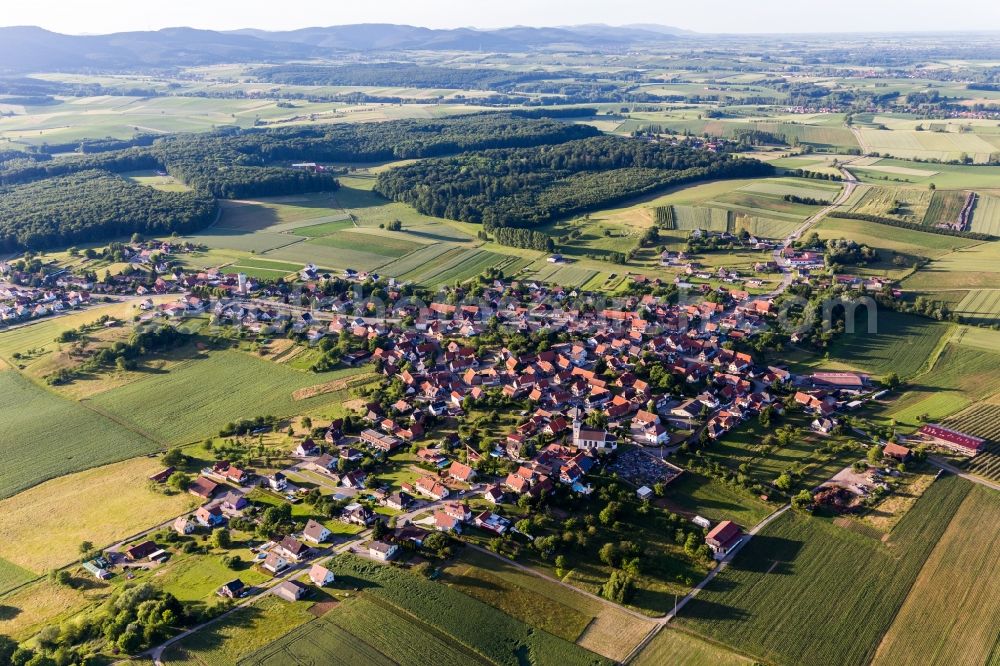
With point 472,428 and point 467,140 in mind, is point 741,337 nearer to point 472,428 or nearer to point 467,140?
point 472,428

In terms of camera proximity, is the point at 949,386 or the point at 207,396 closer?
the point at 949,386

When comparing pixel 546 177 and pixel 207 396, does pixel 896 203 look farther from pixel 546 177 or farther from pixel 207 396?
pixel 207 396

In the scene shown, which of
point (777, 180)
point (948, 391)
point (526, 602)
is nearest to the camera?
point (526, 602)

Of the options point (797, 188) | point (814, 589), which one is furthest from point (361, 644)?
point (797, 188)

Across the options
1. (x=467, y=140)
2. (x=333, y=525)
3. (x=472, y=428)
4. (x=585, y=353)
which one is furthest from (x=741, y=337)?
(x=467, y=140)

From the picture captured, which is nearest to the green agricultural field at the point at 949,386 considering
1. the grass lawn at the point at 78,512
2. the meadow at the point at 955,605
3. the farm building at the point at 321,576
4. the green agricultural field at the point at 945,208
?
the meadow at the point at 955,605

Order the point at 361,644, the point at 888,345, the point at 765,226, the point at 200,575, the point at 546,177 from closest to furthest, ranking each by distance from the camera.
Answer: the point at 361,644 < the point at 200,575 < the point at 888,345 < the point at 765,226 < the point at 546,177
